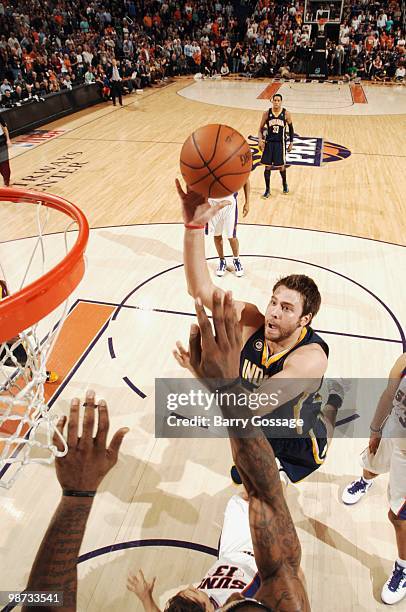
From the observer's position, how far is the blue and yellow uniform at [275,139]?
264 inches

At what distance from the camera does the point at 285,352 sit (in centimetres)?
250

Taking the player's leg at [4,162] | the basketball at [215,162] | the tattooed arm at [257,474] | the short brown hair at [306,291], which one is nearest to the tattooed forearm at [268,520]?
the tattooed arm at [257,474]

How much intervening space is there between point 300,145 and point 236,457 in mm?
9193

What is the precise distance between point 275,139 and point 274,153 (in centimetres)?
20

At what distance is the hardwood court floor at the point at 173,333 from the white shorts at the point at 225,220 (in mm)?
484

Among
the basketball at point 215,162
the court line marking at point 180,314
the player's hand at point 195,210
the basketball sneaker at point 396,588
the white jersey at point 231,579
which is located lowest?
the basketball sneaker at point 396,588

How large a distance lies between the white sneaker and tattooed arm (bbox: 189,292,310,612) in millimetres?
1014

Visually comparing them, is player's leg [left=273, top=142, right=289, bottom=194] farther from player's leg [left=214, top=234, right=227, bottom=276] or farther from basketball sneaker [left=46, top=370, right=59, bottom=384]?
basketball sneaker [left=46, top=370, right=59, bottom=384]

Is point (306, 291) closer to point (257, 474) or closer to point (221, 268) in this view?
point (257, 474)

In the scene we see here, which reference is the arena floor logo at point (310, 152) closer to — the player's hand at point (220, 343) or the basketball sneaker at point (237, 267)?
the basketball sneaker at point (237, 267)

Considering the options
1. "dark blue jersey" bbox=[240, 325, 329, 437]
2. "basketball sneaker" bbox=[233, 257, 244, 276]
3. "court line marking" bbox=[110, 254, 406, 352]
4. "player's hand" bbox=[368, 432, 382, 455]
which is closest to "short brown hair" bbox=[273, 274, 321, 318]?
"dark blue jersey" bbox=[240, 325, 329, 437]

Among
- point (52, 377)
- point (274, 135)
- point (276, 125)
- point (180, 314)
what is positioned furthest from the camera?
point (274, 135)

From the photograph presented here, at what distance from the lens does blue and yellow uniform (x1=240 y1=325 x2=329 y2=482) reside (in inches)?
97.7

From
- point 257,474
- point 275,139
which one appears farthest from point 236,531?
point 275,139
